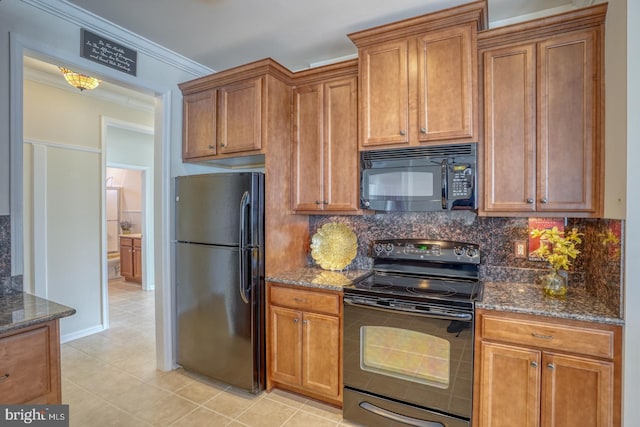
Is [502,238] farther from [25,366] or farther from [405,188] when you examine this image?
[25,366]

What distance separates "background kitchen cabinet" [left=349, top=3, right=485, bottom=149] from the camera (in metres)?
2.01

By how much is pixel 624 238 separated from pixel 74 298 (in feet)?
15.3

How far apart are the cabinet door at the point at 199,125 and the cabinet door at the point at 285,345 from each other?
4.80 feet

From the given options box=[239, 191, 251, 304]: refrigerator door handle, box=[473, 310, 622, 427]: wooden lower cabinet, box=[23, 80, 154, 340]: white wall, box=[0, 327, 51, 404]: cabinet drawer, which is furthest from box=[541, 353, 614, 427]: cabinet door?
box=[23, 80, 154, 340]: white wall

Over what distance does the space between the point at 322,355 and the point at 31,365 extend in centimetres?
159

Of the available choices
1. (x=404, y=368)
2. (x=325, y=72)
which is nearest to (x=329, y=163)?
(x=325, y=72)

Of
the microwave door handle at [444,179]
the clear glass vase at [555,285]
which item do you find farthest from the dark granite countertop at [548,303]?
the microwave door handle at [444,179]

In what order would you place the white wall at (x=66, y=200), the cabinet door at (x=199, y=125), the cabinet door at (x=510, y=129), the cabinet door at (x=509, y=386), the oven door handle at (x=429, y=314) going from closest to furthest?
the cabinet door at (x=509, y=386)
the oven door handle at (x=429, y=314)
the cabinet door at (x=510, y=129)
the cabinet door at (x=199, y=125)
the white wall at (x=66, y=200)

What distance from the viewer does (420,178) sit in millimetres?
2197

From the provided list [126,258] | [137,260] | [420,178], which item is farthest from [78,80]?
[126,258]

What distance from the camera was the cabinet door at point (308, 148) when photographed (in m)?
2.56

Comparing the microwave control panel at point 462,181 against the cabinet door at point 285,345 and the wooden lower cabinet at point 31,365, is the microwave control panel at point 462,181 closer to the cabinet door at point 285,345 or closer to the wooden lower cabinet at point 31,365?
the cabinet door at point 285,345

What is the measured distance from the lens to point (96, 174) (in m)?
3.73

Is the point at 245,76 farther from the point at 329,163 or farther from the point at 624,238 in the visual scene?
the point at 624,238
